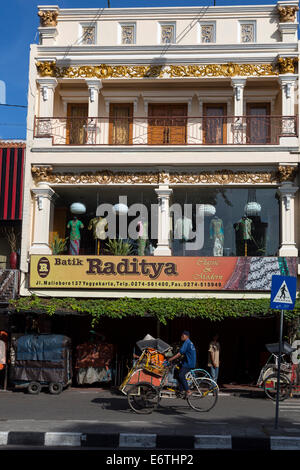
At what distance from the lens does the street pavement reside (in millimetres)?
9398

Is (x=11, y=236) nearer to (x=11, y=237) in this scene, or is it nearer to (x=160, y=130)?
(x=11, y=237)

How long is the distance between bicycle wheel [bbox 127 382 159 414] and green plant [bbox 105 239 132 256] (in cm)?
607

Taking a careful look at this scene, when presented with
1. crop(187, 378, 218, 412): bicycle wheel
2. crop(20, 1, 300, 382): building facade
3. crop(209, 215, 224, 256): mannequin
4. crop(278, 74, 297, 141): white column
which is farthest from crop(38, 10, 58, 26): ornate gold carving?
crop(187, 378, 218, 412): bicycle wheel

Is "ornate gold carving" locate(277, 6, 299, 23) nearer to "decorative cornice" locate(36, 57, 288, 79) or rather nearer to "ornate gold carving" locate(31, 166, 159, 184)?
"decorative cornice" locate(36, 57, 288, 79)

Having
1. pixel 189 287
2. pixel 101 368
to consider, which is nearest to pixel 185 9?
pixel 189 287

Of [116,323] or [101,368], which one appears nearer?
[101,368]

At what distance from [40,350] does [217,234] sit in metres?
6.20

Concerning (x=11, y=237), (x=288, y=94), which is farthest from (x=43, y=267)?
(x=288, y=94)

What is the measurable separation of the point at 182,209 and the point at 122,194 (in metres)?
2.02

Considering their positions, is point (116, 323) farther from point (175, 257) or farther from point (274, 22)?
point (274, 22)

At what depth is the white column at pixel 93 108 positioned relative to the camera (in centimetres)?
1759

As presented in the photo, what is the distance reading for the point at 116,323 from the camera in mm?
17703

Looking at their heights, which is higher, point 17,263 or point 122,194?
point 122,194
